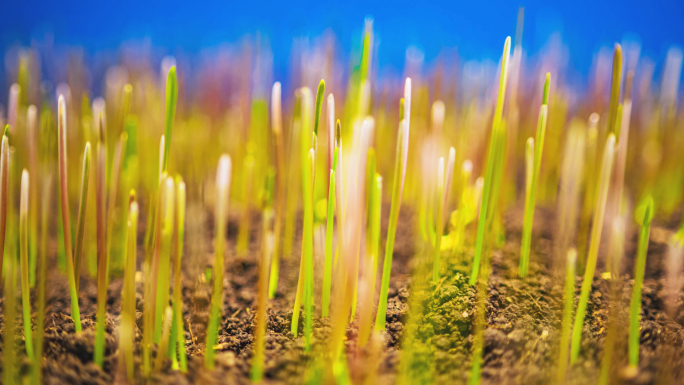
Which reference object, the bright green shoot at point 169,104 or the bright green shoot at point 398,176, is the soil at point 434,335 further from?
the bright green shoot at point 169,104

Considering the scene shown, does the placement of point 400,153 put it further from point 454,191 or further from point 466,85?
point 466,85

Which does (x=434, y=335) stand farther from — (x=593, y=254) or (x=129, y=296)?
(x=129, y=296)

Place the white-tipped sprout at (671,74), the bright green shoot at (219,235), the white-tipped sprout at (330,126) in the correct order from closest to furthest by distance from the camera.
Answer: the bright green shoot at (219,235)
the white-tipped sprout at (330,126)
the white-tipped sprout at (671,74)

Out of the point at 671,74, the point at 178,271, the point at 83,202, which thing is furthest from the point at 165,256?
the point at 671,74

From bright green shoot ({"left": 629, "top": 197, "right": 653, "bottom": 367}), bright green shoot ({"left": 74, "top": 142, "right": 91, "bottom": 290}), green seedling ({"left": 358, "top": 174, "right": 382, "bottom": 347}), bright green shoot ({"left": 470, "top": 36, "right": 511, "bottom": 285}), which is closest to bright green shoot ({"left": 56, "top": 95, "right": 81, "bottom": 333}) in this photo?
bright green shoot ({"left": 74, "top": 142, "right": 91, "bottom": 290})

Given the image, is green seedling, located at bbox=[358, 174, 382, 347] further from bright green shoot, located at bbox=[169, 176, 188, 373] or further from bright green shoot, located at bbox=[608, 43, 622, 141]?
bright green shoot, located at bbox=[608, 43, 622, 141]

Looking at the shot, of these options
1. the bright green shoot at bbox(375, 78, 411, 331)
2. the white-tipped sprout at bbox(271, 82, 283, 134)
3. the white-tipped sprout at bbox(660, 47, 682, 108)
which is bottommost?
the bright green shoot at bbox(375, 78, 411, 331)

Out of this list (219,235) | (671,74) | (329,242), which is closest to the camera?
(219,235)

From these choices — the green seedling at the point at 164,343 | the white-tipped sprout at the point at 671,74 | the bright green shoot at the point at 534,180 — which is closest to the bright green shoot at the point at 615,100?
the bright green shoot at the point at 534,180

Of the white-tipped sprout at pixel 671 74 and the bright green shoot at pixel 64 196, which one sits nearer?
the bright green shoot at pixel 64 196

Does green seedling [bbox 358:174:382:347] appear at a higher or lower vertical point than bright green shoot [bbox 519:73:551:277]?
lower
